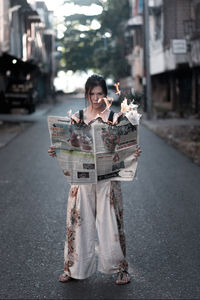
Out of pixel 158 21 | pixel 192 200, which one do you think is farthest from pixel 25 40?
pixel 192 200

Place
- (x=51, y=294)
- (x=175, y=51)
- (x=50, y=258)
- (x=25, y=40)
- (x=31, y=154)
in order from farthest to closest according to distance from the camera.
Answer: (x=25, y=40)
(x=175, y=51)
(x=31, y=154)
(x=50, y=258)
(x=51, y=294)

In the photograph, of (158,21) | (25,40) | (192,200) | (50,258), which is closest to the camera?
(50,258)

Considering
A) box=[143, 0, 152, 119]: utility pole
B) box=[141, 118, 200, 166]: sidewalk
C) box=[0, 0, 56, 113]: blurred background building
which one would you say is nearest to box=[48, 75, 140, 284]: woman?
box=[141, 118, 200, 166]: sidewalk

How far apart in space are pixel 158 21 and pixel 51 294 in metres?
29.6

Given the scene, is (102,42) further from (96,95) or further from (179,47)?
(96,95)

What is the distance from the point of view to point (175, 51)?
24.6 metres

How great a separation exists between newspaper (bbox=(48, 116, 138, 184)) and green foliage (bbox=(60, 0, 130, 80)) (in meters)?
38.8

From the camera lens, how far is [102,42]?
187 ft

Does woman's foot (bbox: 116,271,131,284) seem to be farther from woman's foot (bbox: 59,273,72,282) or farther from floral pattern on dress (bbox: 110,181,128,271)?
woman's foot (bbox: 59,273,72,282)

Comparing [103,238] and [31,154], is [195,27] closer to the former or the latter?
[31,154]

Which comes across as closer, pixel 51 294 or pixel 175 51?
pixel 51 294

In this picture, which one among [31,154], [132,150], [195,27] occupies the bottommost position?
[31,154]

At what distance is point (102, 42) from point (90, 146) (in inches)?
2138

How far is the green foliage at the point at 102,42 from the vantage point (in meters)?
47.1
